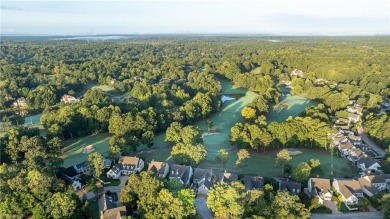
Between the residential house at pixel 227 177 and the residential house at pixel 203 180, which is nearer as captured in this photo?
the residential house at pixel 203 180

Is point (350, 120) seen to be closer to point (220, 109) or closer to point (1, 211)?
point (220, 109)

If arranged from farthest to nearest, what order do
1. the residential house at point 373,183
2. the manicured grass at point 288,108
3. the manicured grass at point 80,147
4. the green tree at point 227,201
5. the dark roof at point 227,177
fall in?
1. the manicured grass at point 288,108
2. the manicured grass at point 80,147
3. the dark roof at point 227,177
4. the residential house at point 373,183
5. the green tree at point 227,201

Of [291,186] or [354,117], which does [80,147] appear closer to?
[291,186]

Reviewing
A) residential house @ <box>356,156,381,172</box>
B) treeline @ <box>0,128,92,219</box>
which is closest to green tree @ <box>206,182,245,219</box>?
treeline @ <box>0,128,92,219</box>

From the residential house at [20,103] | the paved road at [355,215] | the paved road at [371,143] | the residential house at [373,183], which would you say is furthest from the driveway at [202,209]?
the residential house at [20,103]

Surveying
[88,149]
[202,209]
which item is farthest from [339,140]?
[88,149]

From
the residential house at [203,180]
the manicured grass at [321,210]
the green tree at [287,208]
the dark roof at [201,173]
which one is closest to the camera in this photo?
the green tree at [287,208]

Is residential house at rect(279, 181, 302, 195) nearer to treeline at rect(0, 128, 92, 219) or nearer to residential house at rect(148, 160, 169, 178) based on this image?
residential house at rect(148, 160, 169, 178)

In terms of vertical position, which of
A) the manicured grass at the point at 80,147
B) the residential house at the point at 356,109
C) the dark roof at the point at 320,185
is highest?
the residential house at the point at 356,109

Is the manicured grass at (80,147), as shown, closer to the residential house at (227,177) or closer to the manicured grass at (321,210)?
the residential house at (227,177)
